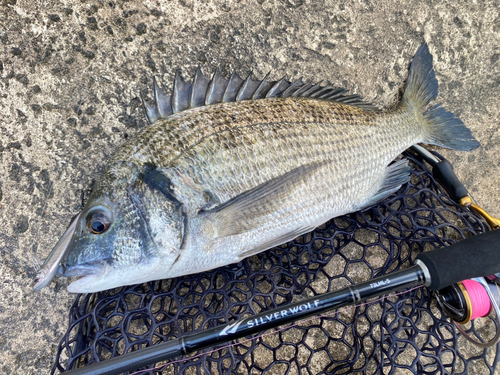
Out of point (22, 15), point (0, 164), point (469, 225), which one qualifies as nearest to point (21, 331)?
point (0, 164)

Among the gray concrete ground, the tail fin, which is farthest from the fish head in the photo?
the tail fin

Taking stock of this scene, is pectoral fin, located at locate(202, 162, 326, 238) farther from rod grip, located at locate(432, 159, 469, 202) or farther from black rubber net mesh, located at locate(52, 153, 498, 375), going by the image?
rod grip, located at locate(432, 159, 469, 202)

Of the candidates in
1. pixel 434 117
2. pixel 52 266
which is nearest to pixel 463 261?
pixel 434 117

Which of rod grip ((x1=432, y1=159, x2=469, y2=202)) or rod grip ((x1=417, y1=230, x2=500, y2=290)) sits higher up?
rod grip ((x1=432, y1=159, x2=469, y2=202))

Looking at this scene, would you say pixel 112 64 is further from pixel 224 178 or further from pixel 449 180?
pixel 449 180

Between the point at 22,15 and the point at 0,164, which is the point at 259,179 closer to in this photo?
the point at 0,164

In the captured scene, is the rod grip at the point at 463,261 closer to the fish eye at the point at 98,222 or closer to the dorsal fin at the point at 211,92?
the dorsal fin at the point at 211,92
